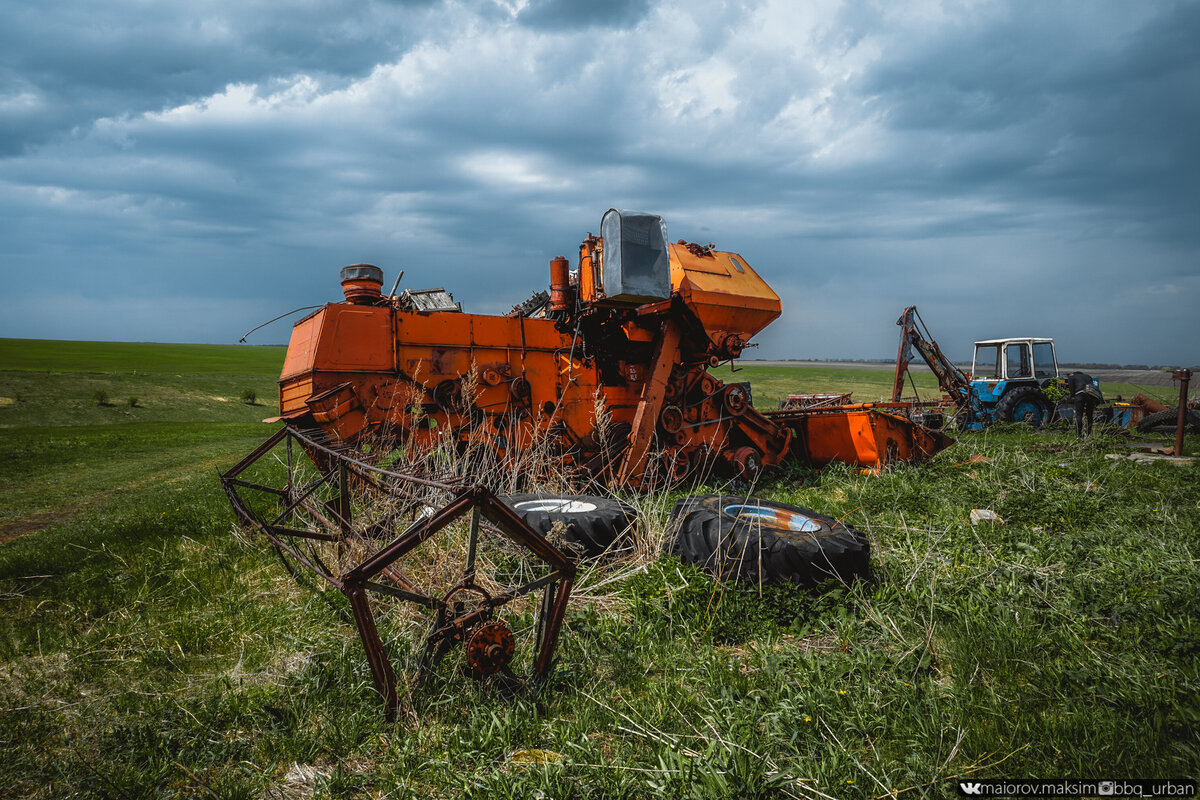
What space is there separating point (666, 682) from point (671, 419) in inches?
214

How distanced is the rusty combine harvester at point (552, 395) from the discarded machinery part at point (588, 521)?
1.50 ft

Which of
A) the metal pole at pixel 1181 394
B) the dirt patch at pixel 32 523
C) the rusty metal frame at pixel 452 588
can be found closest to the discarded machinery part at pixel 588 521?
the rusty metal frame at pixel 452 588

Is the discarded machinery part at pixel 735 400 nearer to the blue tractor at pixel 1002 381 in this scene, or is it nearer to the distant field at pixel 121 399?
the blue tractor at pixel 1002 381

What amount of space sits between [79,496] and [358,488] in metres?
6.28

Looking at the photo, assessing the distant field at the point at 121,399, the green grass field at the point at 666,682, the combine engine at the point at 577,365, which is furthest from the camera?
the distant field at the point at 121,399

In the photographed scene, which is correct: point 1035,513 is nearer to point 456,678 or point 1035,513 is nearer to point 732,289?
point 732,289

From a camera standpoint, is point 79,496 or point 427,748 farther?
point 79,496

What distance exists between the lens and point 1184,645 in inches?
114

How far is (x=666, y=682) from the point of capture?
3.18m

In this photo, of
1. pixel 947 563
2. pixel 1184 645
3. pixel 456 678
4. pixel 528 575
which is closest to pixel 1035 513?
pixel 947 563

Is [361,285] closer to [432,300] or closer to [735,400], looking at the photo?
[432,300]

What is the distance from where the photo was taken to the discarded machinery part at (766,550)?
4.14m

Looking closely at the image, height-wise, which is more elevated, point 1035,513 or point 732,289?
point 732,289

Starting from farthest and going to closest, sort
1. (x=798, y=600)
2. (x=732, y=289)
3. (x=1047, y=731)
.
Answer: (x=732, y=289) < (x=798, y=600) < (x=1047, y=731)
